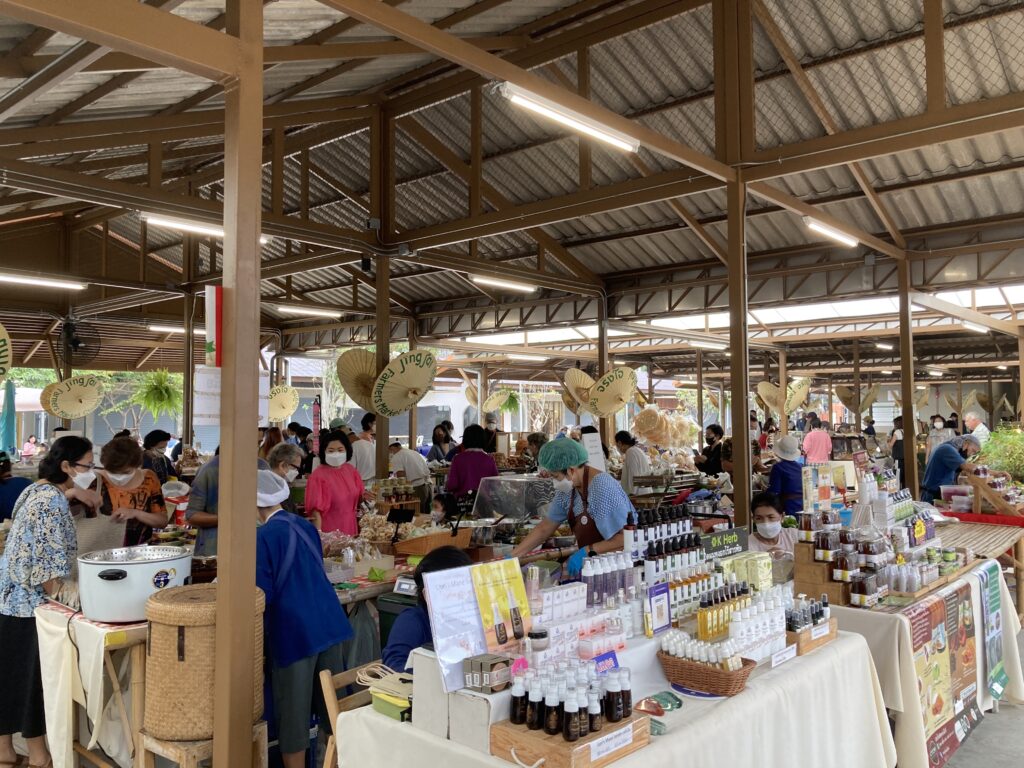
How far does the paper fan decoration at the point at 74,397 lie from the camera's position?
11.6 metres

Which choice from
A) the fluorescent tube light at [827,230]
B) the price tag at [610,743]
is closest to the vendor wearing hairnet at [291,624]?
the price tag at [610,743]

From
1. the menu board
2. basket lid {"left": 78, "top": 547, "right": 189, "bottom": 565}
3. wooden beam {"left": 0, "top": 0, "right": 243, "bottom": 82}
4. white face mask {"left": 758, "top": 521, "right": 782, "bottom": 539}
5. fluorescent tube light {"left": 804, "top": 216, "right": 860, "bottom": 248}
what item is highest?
fluorescent tube light {"left": 804, "top": 216, "right": 860, "bottom": 248}

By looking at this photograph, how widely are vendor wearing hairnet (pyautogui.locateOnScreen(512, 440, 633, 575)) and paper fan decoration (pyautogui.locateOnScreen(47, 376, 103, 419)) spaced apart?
9754 mm

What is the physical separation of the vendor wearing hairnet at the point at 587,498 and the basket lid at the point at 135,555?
191cm

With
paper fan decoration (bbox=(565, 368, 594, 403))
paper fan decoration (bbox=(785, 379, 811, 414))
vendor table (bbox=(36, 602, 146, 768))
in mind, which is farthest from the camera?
paper fan decoration (bbox=(785, 379, 811, 414))

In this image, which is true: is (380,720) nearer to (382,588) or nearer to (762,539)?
(382,588)

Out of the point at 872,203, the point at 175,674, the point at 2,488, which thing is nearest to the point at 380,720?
the point at 175,674

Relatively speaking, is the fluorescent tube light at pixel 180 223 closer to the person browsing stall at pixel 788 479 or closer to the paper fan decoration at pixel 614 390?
the paper fan decoration at pixel 614 390

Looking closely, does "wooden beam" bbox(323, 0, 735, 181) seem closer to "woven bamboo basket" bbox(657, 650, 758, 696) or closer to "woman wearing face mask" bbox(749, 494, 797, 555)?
"woman wearing face mask" bbox(749, 494, 797, 555)

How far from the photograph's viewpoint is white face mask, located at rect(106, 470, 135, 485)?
16.0 feet

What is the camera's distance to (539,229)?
12.2m

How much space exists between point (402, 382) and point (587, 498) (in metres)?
4.39

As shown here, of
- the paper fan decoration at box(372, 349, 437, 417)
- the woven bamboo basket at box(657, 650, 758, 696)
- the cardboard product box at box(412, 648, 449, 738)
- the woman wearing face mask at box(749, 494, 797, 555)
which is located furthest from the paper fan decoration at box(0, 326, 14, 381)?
the woman wearing face mask at box(749, 494, 797, 555)

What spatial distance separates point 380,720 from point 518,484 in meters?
4.99
